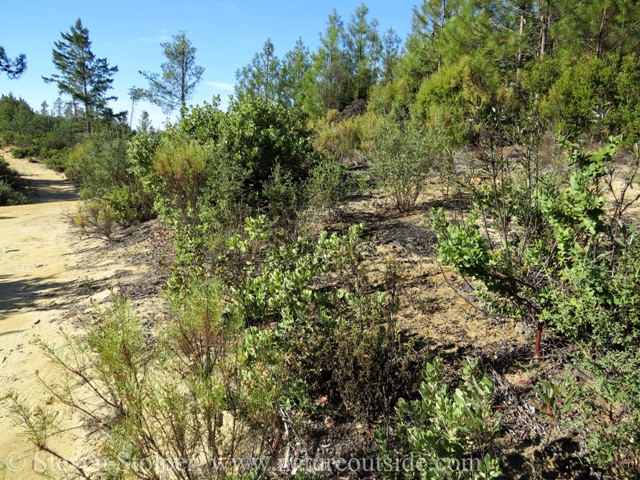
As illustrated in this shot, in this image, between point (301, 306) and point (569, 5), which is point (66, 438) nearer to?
point (301, 306)

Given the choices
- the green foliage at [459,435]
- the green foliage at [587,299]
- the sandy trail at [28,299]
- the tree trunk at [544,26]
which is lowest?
the sandy trail at [28,299]

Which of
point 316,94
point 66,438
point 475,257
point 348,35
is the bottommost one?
point 66,438

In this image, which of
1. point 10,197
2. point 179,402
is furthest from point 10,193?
point 179,402

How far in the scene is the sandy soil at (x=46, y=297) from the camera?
8.02 feet

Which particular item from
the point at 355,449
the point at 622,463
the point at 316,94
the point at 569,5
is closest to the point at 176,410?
the point at 355,449

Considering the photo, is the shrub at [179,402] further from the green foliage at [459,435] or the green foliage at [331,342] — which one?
the green foliage at [459,435]

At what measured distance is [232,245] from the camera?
3301mm

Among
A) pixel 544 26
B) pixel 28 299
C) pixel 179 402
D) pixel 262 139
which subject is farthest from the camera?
pixel 544 26

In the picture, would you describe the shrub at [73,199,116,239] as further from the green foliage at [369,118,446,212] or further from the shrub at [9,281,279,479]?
the shrub at [9,281,279,479]

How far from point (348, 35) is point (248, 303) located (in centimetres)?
2511

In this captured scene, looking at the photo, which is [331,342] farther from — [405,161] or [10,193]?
[10,193]

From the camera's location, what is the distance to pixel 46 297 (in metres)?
4.75

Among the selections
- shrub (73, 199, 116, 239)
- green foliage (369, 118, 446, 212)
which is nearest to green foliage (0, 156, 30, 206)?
shrub (73, 199, 116, 239)

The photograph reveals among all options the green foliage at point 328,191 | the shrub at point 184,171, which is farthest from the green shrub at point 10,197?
the green foliage at point 328,191
